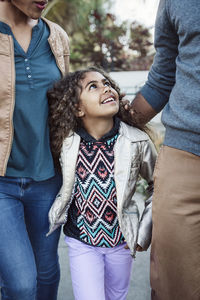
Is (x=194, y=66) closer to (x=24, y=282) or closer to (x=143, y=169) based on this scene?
(x=143, y=169)

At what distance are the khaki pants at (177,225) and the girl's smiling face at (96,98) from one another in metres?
0.59

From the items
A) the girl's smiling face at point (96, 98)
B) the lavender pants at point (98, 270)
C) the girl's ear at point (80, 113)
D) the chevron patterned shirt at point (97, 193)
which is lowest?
the lavender pants at point (98, 270)

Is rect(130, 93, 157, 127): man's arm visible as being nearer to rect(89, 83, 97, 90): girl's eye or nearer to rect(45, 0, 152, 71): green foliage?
rect(89, 83, 97, 90): girl's eye

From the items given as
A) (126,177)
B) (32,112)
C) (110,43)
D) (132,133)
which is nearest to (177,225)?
(126,177)

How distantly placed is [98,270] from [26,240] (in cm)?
47

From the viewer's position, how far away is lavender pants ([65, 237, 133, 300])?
1880 millimetres

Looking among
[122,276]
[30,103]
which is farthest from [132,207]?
[30,103]

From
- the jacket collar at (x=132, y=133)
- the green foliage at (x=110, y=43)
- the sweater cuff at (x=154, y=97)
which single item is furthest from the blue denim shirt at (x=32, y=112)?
the green foliage at (x=110, y=43)

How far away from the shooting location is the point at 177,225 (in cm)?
136

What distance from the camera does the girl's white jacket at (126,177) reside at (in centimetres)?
183

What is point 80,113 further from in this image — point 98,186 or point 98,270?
point 98,270

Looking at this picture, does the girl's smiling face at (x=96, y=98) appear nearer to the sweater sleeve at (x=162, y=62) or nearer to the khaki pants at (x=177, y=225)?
the sweater sleeve at (x=162, y=62)

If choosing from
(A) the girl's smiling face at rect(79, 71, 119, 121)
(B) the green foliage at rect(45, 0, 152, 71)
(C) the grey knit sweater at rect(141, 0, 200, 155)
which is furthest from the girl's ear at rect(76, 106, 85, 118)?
(B) the green foliage at rect(45, 0, 152, 71)

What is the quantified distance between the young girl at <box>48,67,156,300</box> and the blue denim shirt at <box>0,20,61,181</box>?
3.6 inches
